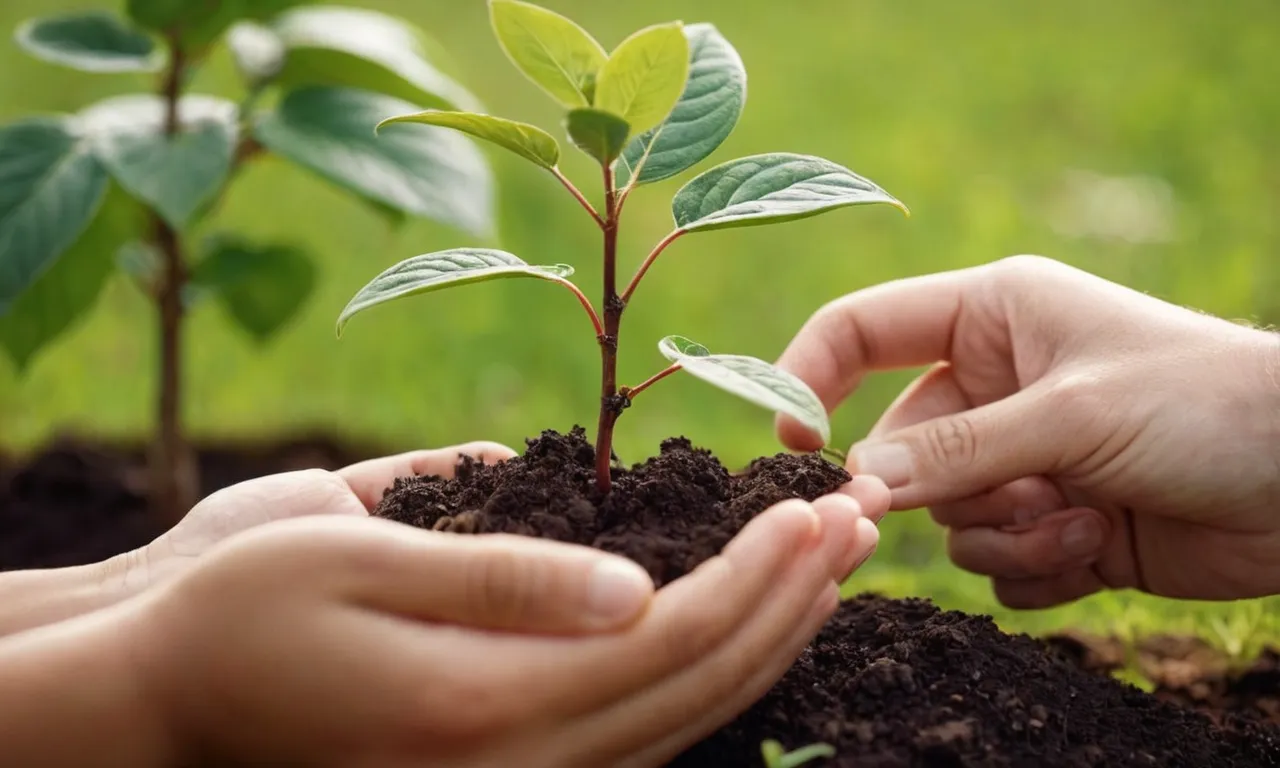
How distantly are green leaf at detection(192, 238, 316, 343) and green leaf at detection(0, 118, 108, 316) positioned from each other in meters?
0.33

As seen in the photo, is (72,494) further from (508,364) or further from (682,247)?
(682,247)

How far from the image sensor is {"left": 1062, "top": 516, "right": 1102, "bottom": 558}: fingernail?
1.89 meters

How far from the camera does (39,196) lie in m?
1.88

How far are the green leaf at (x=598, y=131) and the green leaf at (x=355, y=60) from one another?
3.20 ft

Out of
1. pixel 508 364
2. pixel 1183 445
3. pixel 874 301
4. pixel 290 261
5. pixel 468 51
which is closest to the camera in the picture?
pixel 1183 445

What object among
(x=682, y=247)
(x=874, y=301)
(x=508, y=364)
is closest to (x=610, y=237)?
(x=874, y=301)

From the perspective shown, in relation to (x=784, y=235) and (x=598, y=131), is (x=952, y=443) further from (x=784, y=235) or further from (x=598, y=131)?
(x=784, y=235)

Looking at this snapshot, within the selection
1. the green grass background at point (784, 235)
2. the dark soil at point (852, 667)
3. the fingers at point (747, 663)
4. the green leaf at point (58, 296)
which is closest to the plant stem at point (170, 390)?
the green leaf at point (58, 296)

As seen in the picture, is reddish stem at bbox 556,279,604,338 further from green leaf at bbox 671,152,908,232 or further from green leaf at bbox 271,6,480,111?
green leaf at bbox 271,6,480,111

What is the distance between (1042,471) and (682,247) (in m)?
2.35

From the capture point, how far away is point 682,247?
394 cm

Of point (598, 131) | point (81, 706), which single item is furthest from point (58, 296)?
point (598, 131)

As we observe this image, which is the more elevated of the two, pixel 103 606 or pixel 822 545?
pixel 822 545

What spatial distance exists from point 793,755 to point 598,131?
612 millimetres
